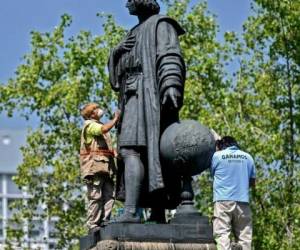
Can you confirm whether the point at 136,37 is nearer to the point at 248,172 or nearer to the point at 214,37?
the point at 248,172

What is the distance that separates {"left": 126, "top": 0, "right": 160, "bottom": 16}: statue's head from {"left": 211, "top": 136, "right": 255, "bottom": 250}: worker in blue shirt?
1916mm

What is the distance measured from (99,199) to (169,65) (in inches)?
73.8

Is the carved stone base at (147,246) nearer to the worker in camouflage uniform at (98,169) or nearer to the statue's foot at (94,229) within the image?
the statue's foot at (94,229)

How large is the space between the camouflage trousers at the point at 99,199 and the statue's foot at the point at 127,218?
76cm

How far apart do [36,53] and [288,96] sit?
828cm

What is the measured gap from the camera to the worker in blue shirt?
1792 centimetres

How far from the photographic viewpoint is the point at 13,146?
4875 inches

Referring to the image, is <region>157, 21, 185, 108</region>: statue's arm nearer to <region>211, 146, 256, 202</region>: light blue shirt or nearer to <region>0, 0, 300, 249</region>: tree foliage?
<region>211, 146, 256, 202</region>: light blue shirt

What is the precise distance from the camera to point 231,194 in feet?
58.7

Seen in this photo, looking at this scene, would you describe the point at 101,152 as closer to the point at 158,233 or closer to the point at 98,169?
the point at 98,169

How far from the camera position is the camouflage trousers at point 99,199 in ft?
57.8

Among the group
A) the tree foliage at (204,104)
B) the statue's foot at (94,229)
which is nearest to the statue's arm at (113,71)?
the statue's foot at (94,229)

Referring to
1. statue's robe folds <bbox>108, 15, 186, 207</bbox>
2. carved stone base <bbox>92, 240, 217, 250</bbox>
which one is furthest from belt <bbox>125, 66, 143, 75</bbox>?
carved stone base <bbox>92, 240, 217, 250</bbox>

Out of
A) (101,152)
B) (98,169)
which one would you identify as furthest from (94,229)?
(101,152)
